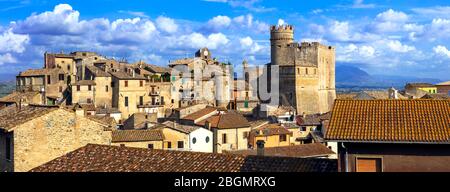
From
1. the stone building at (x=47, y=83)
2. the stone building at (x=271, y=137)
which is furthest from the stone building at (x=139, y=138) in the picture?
the stone building at (x=47, y=83)

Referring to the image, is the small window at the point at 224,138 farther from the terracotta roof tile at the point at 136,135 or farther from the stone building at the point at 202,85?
the stone building at the point at 202,85

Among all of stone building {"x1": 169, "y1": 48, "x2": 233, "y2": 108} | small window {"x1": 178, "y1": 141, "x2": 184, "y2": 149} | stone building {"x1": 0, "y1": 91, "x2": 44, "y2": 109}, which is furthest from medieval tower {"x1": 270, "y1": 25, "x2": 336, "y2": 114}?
small window {"x1": 178, "y1": 141, "x2": 184, "y2": 149}

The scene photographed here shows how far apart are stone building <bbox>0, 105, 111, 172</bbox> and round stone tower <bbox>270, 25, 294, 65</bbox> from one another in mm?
57691

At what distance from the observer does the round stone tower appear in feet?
267

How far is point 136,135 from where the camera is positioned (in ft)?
127

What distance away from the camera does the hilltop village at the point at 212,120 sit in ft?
45.5

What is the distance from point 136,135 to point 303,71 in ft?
140

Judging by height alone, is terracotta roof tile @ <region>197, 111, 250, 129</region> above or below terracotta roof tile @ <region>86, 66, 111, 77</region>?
below

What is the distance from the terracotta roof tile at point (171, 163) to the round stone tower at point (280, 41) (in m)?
64.8

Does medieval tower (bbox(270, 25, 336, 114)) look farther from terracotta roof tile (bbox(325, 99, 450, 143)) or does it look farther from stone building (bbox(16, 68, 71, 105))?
terracotta roof tile (bbox(325, 99, 450, 143))

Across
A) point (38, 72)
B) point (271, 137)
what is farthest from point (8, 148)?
point (38, 72)
